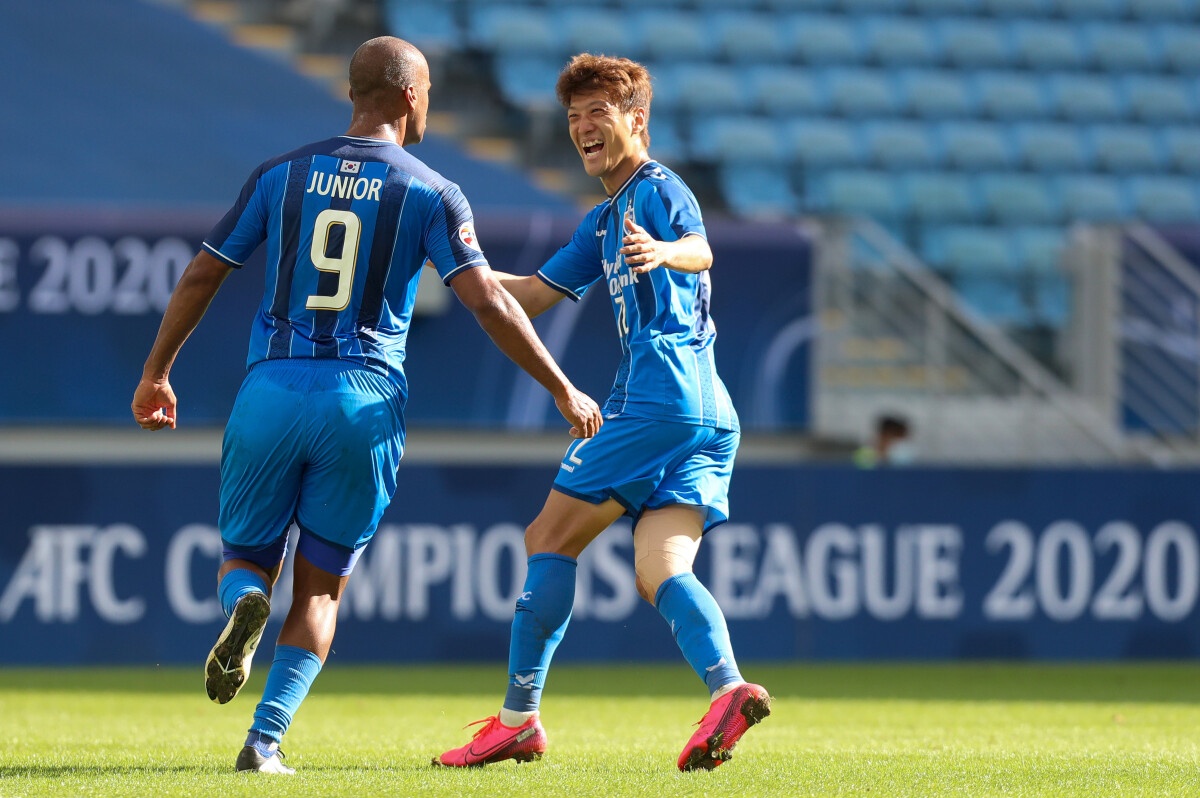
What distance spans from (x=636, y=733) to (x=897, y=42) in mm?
10275

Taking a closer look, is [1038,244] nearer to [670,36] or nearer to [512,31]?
[670,36]

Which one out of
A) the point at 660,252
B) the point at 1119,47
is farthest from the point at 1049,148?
the point at 660,252

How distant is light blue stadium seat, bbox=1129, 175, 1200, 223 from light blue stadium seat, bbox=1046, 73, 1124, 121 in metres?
0.80

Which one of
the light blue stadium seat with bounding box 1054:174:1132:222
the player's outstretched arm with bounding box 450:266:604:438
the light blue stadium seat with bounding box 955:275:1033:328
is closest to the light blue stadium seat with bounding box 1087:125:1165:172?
the light blue stadium seat with bounding box 1054:174:1132:222

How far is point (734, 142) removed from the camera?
12539mm

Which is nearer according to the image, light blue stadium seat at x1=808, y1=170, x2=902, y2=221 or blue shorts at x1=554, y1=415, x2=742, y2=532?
blue shorts at x1=554, y1=415, x2=742, y2=532

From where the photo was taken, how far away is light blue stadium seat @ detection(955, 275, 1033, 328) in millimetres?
11203

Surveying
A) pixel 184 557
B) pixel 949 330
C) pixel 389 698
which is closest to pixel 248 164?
pixel 184 557

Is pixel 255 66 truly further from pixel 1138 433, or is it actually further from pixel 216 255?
pixel 216 255

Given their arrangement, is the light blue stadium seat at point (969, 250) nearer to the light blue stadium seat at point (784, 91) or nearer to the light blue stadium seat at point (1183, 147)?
the light blue stadium seat at point (784, 91)

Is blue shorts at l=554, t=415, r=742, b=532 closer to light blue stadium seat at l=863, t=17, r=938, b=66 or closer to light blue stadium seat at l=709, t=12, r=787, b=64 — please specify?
light blue stadium seat at l=709, t=12, r=787, b=64

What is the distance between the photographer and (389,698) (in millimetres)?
6242

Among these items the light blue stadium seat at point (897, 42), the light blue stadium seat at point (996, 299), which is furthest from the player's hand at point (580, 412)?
the light blue stadium seat at point (897, 42)

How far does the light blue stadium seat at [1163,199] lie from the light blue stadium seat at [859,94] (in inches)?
90.0
